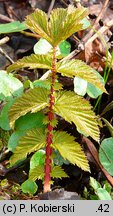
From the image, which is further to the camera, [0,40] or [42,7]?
[42,7]

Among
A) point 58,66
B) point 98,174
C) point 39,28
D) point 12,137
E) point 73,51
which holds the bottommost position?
point 98,174

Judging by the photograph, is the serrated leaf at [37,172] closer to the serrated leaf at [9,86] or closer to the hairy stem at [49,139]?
the hairy stem at [49,139]

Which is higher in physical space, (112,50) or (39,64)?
(39,64)

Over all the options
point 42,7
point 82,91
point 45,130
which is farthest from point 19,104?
point 42,7

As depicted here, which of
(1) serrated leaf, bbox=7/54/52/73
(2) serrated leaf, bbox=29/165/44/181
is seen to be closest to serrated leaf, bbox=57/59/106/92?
(1) serrated leaf, bbox=7/54/52/73

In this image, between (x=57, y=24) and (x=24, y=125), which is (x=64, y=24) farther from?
(x=24, y=125)

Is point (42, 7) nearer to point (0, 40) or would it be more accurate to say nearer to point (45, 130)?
point (0, 40)
